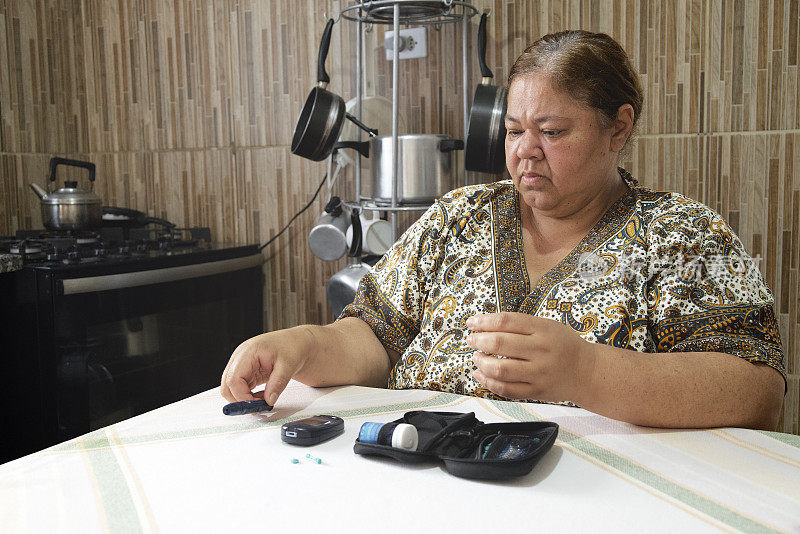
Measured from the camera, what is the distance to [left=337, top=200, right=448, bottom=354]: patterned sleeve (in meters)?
1.29

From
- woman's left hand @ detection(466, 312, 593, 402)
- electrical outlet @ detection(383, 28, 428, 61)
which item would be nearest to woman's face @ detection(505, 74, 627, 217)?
woman's left hand @ detection(466, 312, 593, 402)

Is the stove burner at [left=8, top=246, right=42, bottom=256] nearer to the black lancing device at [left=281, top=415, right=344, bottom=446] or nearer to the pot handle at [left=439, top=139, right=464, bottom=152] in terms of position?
the pot handle at [left=439, top=139, right=464, bottom=152]

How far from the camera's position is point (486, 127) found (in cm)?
182

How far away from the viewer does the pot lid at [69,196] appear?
2.42 metres

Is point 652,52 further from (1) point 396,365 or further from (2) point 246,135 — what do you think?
(2) point 246,135

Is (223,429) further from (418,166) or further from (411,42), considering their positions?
(411,42)

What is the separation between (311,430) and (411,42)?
5.43 ft

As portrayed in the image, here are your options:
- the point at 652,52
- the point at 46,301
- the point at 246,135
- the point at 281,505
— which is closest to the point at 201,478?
the point at 281,505

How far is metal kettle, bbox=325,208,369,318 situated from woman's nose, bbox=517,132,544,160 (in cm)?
92

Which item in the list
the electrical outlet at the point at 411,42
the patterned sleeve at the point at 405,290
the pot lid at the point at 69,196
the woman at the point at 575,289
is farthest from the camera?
the pot lid at the point at 69,196

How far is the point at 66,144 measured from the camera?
9.39 feet

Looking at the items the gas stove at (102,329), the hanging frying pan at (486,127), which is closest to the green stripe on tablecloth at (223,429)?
the hanging frying pan at (486,127)

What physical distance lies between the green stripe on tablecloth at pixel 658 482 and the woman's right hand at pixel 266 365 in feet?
1.08

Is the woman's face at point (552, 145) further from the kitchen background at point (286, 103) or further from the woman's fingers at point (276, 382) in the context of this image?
the kitchen background at point (286, 103)
